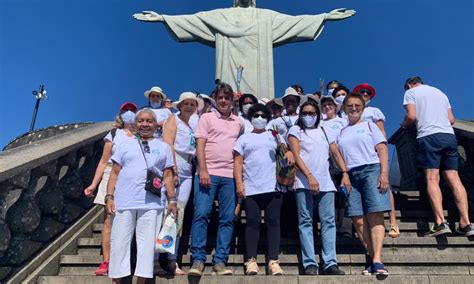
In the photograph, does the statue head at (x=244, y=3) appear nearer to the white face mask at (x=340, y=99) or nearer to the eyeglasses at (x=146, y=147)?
the white face mask at (x=340, y=99)

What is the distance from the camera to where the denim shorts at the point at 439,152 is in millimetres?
4602

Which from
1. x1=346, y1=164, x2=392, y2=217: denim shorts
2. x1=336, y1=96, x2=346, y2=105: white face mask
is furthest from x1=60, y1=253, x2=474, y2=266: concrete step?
x1=336, y1=96, x2=346, y2=105: white face mask

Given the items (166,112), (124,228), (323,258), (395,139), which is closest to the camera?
(124,228)

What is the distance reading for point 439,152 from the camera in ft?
15.2

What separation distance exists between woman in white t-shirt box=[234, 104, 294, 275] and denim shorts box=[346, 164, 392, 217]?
68cm

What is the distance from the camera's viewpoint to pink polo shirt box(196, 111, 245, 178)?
4113mm

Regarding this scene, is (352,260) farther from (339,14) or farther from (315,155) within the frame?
(339,14)

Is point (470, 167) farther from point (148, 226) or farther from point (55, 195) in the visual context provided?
point (55, 195)

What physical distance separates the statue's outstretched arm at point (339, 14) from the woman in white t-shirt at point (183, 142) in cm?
701

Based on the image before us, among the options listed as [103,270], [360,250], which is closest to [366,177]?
[360,250]

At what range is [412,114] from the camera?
4.89 m

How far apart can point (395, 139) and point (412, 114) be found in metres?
3.45

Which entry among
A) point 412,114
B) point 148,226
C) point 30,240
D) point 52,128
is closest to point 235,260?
point 148,226

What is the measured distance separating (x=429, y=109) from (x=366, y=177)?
145cm
